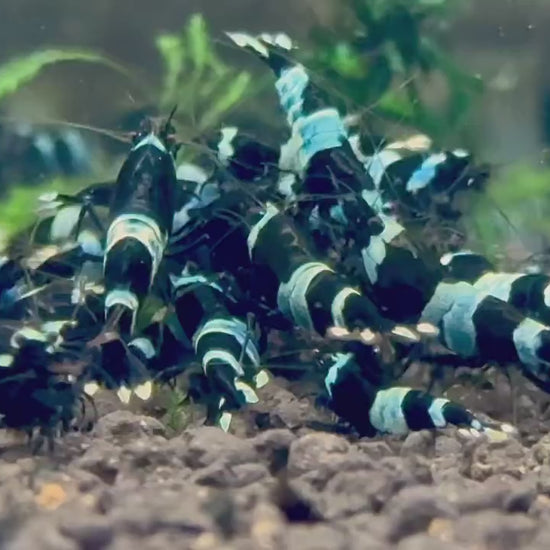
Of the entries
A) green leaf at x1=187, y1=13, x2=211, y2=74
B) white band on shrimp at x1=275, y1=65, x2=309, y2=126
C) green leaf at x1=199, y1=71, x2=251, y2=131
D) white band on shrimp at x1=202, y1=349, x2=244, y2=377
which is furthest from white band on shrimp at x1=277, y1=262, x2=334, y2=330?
green leaf at x1=187, y1=13, x2=211, y2=74

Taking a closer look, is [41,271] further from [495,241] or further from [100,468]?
[495,241]

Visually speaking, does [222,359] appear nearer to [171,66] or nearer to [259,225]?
[259,225]

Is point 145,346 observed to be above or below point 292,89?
below

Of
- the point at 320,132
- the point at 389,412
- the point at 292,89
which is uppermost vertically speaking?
the point at 292,89

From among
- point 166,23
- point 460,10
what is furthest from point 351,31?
point 166,23

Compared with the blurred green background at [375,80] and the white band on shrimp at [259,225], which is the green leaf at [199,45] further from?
the white band on shrimp at [259,225]

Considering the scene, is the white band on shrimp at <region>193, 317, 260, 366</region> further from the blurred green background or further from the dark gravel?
the blurred green background

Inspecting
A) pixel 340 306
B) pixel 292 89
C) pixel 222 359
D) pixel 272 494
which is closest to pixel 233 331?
pixel 222 359
